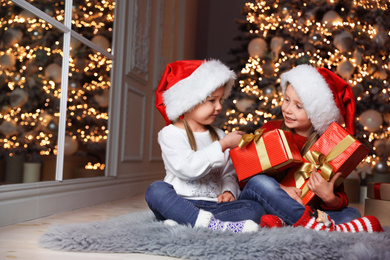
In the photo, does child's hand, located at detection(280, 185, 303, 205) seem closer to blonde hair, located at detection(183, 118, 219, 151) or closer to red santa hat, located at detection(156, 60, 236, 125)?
blonde hair, located at detection(183, 118, 219, 151)

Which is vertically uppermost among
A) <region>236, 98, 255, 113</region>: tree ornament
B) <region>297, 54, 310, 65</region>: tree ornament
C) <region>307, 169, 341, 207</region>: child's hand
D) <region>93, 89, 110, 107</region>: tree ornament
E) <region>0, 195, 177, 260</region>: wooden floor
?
<region>297, 54, 310, 65</region>: tree ornament

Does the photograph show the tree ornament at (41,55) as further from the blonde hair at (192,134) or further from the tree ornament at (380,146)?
the tree ornament at (380,146)

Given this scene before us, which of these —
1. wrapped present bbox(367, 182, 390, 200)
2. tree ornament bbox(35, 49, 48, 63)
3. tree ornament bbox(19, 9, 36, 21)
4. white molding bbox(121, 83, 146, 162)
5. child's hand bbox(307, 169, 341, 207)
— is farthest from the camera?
white molding bbox(121, 83, 146, 162)

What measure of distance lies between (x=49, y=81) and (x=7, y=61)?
0.40 meters

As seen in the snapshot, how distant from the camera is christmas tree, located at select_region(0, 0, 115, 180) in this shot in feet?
5.95

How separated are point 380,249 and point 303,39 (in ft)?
9.07

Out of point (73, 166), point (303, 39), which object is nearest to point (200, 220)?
point (73, 166)

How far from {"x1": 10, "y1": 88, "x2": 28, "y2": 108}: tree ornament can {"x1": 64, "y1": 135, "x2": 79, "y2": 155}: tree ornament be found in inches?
19.9

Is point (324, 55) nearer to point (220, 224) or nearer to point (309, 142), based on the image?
point (309, 142)

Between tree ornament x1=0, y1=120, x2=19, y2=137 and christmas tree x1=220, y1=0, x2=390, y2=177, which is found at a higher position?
christmas tree x1=220, y1=0, x2=390, y2=177

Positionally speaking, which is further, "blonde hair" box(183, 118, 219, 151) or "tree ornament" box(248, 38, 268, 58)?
"tree ornament" box(248, 38, 268, 58)

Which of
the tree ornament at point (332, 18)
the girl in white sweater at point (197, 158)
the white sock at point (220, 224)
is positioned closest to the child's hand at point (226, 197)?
the girl in white sweater at point (197, 158)

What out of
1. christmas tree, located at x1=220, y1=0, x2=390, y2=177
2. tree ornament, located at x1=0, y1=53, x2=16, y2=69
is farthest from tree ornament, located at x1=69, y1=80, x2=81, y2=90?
christmas tree, located at x1=220, y1=0, x2=390, y2=177

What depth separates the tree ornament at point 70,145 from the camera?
240 centimetres
